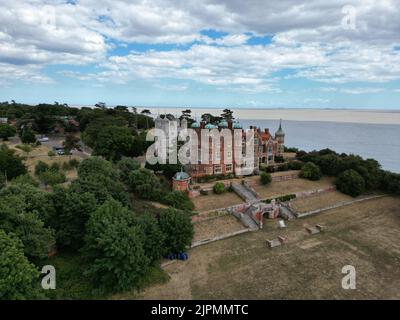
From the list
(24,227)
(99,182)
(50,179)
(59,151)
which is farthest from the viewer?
(59,151)

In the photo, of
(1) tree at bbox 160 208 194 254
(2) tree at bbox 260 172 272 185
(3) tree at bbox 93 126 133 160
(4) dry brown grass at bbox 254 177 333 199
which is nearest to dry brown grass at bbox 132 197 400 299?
(1) tree at bbox 160 208 194 254

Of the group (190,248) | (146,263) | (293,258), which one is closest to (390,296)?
(293,258)

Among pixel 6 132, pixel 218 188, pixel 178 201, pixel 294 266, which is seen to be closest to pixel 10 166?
pixel 178 201

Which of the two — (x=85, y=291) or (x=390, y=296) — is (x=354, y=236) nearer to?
(x=390, y=296)

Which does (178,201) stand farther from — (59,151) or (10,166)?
(59,151)

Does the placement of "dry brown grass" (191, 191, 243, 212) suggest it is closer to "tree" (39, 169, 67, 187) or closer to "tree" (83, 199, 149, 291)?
"tree" (83, 199, 149, 291)
